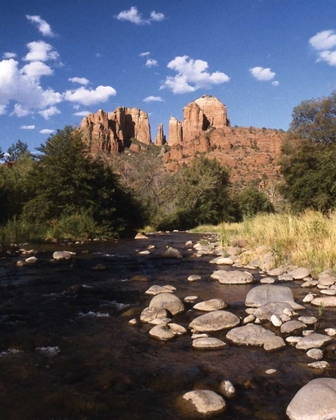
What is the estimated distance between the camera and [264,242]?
44.1 feet

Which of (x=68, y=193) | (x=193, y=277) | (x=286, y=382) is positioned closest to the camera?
(x=286, y=382)

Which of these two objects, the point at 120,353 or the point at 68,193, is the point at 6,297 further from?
the point at 68,193

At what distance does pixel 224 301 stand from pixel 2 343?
13.2 ft

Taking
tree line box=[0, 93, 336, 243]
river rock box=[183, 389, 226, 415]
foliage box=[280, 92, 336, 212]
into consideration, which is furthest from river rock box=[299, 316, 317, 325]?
foliage box=[280, 92, 336, 212]

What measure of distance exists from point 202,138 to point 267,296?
119m

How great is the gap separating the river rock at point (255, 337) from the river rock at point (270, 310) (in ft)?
2.26

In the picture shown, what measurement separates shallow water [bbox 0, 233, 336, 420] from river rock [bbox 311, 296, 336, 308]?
0.35 metres

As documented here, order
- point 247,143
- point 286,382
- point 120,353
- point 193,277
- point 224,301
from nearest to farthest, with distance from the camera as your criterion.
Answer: point 286,382 < point 120,353 < point 224,301 < point 193,277 < point 247,143

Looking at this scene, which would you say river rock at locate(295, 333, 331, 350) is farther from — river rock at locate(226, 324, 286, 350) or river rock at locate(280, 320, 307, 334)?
river rock at locate(280, 320, 307, 334)

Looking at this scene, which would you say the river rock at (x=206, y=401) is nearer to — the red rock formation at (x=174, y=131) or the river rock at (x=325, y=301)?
the river rock at (x=325, y=301)

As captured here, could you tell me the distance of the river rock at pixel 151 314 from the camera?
6.11m

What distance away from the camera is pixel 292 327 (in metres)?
5.50

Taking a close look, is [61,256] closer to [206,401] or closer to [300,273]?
[300,273]

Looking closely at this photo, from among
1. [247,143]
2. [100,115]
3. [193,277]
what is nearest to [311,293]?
[193,277]
